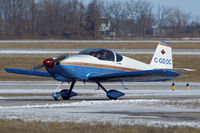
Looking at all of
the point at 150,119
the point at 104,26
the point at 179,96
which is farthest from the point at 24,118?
the point at 104,26

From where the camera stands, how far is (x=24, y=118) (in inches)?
432

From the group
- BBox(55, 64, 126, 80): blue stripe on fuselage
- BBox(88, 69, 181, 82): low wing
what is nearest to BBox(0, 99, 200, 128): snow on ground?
BBox(88, 69, 181, 82): low wing

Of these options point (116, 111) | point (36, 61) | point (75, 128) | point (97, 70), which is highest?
point (97, 70)

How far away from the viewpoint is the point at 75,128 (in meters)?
9.36

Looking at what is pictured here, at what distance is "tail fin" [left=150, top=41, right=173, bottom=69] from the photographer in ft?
58.6

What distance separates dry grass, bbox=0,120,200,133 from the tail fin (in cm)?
865

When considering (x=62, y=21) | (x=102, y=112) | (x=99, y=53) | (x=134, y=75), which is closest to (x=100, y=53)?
(x=99, y=53)

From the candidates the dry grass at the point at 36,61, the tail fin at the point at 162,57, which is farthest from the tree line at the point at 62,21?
the tail fin at the point at 162,57

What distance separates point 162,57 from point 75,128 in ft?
30.3

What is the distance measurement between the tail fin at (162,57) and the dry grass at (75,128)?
28.4 ft

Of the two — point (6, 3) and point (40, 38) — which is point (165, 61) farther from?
point (6, 3)

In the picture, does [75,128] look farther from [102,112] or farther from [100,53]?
[100,53]

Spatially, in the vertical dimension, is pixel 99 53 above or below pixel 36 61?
above

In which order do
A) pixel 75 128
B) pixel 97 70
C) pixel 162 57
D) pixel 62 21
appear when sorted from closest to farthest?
pixel 75 128 < pixel 97 70 < pixel 162 57 < pixel 62 21
